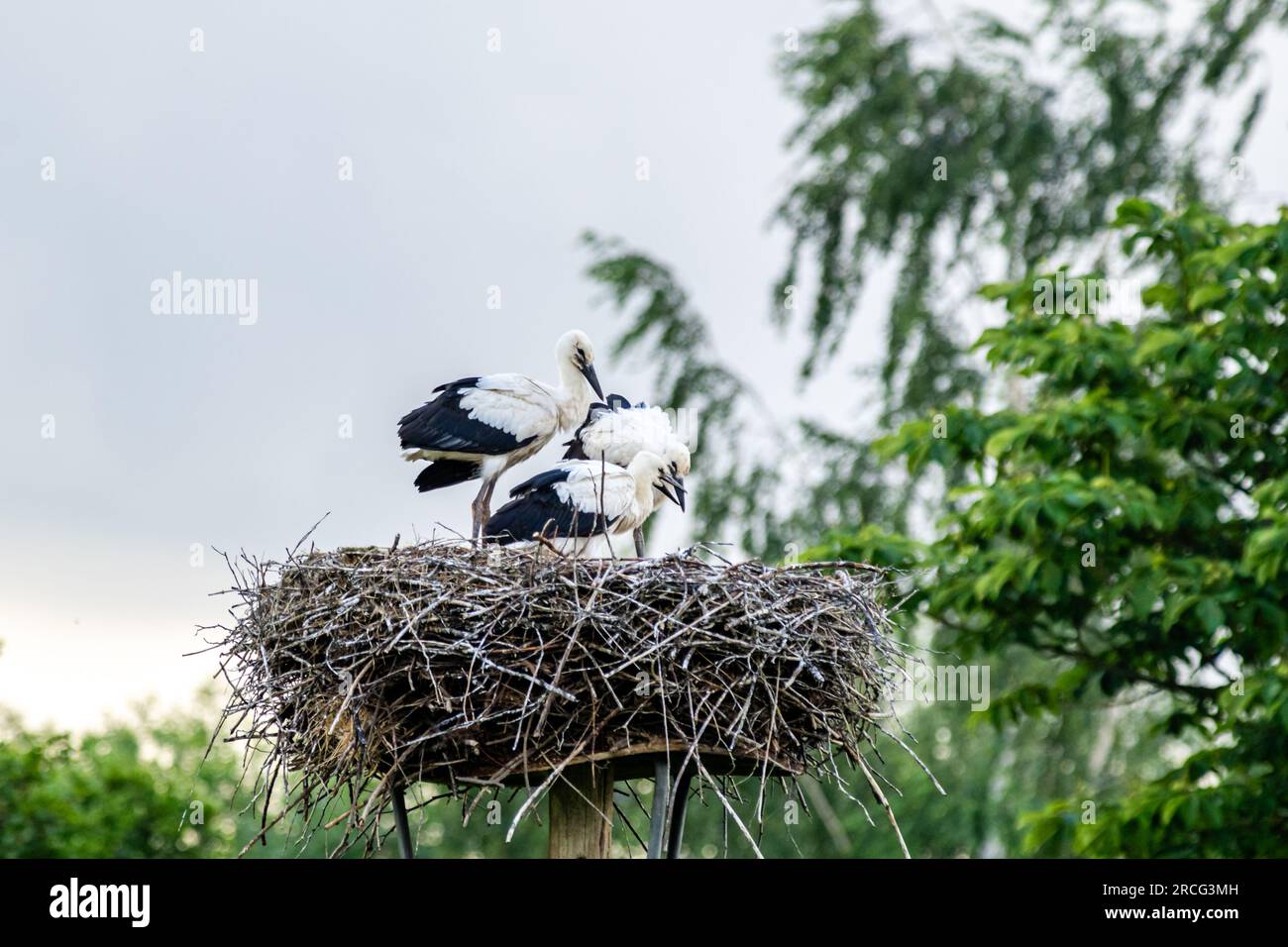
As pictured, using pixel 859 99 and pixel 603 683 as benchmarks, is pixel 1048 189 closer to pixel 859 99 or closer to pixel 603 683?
pixel 859 99

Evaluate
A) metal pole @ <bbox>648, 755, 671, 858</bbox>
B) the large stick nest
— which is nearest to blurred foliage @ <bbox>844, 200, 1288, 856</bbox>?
the large stick nest

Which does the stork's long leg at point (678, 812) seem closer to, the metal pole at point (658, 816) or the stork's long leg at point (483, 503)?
the metal pole at point (658, 816)

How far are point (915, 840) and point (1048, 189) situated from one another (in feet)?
30.0

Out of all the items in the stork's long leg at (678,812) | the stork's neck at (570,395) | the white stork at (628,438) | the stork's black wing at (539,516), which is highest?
the stork's neck at (570,395)

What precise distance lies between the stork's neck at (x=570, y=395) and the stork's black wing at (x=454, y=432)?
0.33 meters

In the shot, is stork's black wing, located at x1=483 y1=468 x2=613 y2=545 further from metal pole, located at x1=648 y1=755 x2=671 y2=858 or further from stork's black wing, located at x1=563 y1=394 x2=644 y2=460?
metal pole, located at x1=648 y1=755 x2=671 y2=858

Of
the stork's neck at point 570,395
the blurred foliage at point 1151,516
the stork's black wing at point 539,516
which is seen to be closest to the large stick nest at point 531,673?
the stork's black wing at point 539,516

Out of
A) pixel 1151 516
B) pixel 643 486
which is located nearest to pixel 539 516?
pixel 643 486

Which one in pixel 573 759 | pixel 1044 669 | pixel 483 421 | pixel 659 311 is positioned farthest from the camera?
pixel 1044 669

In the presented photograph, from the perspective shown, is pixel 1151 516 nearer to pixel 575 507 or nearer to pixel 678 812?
pixel 575 507

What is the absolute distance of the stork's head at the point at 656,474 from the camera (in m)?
6.64

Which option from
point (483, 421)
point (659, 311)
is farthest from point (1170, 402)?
point (659, 311)

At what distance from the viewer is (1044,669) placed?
18.6 metres

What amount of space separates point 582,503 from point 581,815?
5.49 ft
